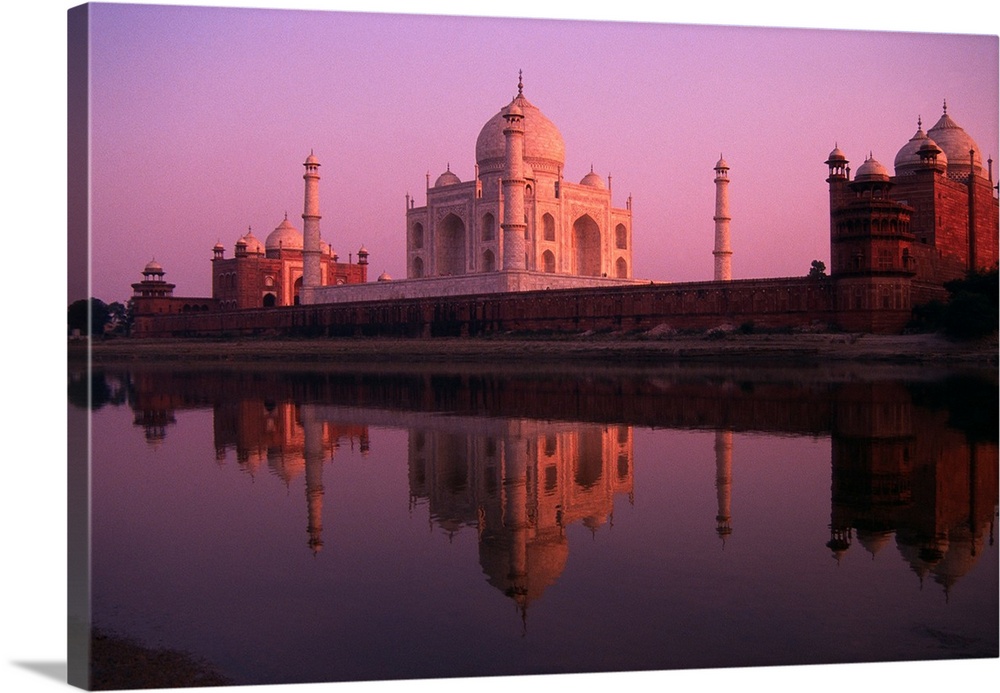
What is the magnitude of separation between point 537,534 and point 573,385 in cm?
886

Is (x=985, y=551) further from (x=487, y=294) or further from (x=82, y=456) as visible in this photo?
(x=487, y=294)

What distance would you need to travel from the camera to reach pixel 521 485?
5.99 m

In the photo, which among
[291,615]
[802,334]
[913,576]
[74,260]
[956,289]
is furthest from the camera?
[802,334]

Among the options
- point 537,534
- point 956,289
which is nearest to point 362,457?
point 537,534

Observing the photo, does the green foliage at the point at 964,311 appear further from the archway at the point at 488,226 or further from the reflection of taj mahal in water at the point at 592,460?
the archway at the point at 488,226

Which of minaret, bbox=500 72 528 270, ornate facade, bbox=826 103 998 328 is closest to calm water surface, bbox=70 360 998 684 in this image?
ornate facade, bbox=826 103 998 328

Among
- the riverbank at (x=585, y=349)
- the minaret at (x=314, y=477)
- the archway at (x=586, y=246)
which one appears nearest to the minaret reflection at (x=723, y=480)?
the minaret at (x=314, y=477)

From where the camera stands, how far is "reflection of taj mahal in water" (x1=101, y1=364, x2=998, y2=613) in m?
4.55

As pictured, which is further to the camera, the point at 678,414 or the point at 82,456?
the point at 678,414

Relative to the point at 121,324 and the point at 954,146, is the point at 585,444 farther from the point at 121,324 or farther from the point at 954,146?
the point at 121,324

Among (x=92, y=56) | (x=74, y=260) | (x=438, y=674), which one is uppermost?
(x=92, y=56)

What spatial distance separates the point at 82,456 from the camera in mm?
3141

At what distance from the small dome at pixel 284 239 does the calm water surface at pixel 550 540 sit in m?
29.6

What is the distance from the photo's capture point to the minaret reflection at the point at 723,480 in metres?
4.92
